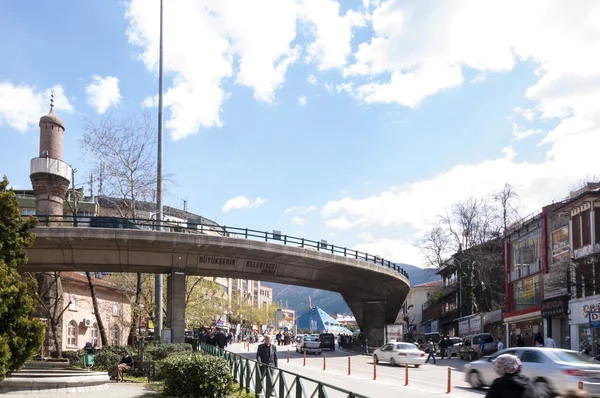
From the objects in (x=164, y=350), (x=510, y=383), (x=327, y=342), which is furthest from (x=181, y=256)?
(x=510, y=383)

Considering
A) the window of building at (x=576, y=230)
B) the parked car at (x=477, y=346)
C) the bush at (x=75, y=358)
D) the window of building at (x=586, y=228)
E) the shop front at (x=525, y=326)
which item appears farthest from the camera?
the shop front at (x=525, y=326)

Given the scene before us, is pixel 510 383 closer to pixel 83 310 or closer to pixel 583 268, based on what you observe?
pixel 583 268

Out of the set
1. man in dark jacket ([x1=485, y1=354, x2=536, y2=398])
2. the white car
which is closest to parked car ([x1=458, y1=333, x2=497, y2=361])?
the white car

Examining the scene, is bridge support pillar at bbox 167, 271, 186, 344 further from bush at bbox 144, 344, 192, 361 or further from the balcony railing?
the balcony railing

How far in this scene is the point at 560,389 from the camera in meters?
15.8

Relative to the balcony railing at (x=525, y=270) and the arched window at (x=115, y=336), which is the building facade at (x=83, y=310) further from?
the balcony railing at (x=525, y=270)

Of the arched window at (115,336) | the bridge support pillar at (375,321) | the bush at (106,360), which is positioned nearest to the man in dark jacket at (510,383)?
the bush at (106,360)

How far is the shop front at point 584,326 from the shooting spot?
32219mm

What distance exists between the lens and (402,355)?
3206cm

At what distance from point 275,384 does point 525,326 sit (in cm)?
3496

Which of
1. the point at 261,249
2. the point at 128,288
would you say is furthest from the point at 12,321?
the point at 128,288

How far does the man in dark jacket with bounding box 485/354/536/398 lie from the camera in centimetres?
620

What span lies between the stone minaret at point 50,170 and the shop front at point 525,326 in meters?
33.3

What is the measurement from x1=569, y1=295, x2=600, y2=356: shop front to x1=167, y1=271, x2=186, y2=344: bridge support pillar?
20.8 metres
